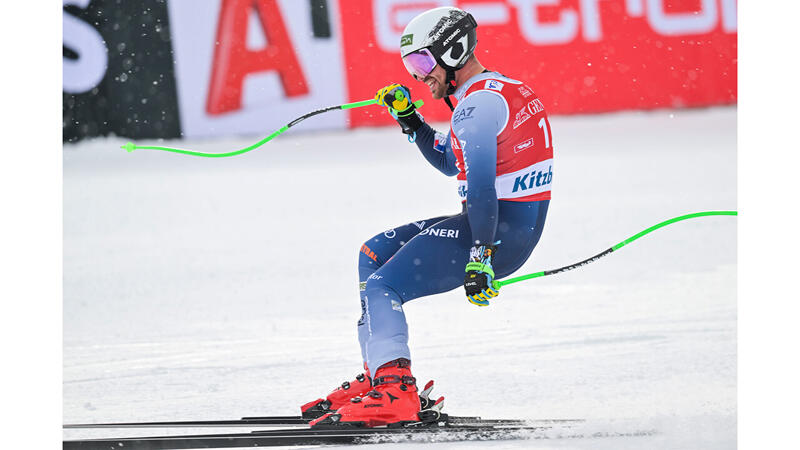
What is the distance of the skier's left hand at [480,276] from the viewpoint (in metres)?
3.62

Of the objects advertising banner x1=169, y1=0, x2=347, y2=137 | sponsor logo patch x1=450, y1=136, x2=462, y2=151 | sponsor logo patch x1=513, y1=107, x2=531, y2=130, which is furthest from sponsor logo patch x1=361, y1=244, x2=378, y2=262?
advertising banner x1=169, y1=0, x2=347, y2=137

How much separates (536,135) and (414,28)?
653 mm

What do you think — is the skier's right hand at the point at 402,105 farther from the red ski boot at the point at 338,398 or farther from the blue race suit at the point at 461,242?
the red ski boot at the point at 338,398

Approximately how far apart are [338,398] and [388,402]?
57 cm

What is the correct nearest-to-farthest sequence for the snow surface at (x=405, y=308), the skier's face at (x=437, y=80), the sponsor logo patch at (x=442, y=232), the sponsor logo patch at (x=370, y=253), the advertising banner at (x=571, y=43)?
the sponsor logo patch at (x=442, y=232) < the skier's face at (x=437, y=80) < the sponsor logo patch at (x=370, y=253) < the snow surface at (x=405, y=308) < the advertising banner at (x=571, y=43)

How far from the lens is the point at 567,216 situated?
30.3ft

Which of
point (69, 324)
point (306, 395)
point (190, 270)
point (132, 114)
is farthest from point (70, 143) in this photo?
point (306, 395)

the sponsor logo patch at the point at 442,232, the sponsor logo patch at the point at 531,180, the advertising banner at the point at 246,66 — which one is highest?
the advertising banner at the point at 246,66

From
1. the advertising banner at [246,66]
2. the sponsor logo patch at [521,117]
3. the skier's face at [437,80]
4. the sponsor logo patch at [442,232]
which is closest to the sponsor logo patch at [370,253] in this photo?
the sponsor logo patch at [442,232]

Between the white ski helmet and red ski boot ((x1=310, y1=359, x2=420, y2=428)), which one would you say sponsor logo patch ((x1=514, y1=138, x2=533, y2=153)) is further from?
red ski boot ((x1=310, y1=359, x2=420, y2=428))

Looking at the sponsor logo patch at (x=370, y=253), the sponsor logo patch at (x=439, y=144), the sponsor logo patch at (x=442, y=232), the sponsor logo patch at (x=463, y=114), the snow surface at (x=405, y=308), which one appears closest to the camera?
the sponsor logo patch at (x=463, y=114)

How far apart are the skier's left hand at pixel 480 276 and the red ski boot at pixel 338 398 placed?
823 mm

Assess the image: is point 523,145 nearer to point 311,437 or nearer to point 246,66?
point 311,437

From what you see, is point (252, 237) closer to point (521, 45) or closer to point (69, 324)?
point (69, 324)
